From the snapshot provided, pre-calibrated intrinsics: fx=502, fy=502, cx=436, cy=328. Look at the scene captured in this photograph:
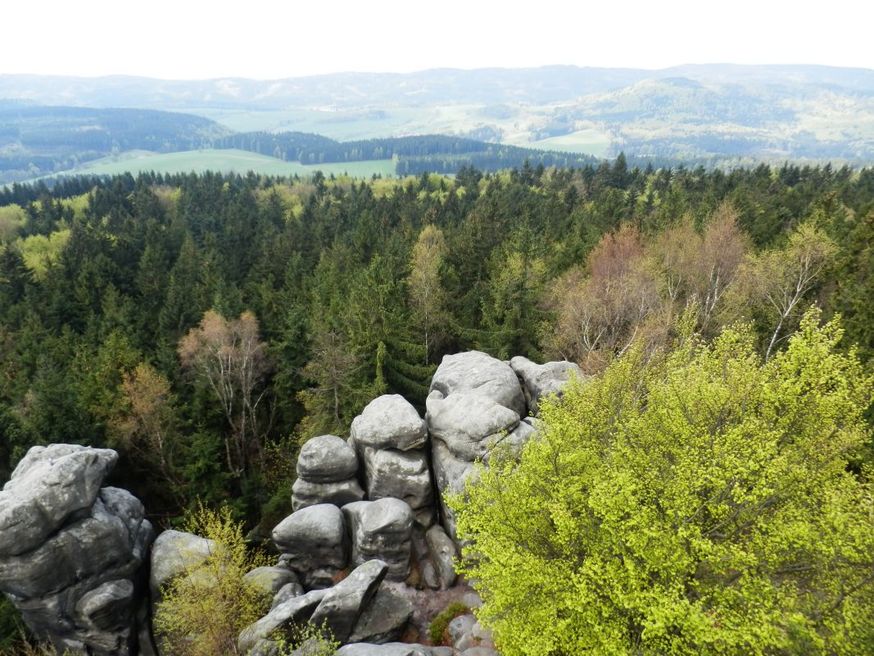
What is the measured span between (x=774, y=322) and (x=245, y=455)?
57.4m

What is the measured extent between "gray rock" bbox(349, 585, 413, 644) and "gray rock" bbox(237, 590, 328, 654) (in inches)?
106

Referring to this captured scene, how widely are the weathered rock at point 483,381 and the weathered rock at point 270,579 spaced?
54.4 ft

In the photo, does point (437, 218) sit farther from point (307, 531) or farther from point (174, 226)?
point (307, 531)

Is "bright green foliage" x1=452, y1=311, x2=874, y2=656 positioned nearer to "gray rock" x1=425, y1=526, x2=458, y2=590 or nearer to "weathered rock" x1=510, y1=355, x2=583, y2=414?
"gray rock" x1=425, y1=526, x2=458, y2=590

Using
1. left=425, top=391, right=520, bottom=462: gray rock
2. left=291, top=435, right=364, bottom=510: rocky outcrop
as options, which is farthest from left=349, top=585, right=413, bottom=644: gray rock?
left=425, top=391, right=520, bottom=462: gray rock

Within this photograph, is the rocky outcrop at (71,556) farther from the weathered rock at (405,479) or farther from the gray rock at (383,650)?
the gray rock at (383,650)

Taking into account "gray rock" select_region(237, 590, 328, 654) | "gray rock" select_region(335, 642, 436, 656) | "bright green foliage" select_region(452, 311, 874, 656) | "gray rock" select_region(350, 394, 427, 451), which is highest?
"bright green foliage" select_region(452, 311, 874, 656)

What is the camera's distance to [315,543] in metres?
33.1

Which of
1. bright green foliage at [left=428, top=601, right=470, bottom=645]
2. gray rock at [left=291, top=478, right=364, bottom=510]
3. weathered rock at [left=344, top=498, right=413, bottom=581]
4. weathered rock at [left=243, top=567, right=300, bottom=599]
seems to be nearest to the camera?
Answer: bright green foliage at [left=428, top=601, right=470, bottom=645]

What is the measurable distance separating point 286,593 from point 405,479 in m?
9.99

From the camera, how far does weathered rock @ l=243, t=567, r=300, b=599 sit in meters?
31.4

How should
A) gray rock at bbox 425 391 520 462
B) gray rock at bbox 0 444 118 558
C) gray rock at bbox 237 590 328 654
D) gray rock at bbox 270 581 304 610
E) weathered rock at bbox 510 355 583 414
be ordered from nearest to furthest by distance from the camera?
gray rock at bbox 237 590 328 654
gray rock at bbox 0 444 118 558
gray rock at bbox 270 581 304 610
gray rock at bbox 425 391 520 462
weathered rock at bbox 510 355 583 414

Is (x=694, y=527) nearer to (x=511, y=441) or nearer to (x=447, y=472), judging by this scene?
(x=511, y=441)

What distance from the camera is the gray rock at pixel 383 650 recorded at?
24280mm
